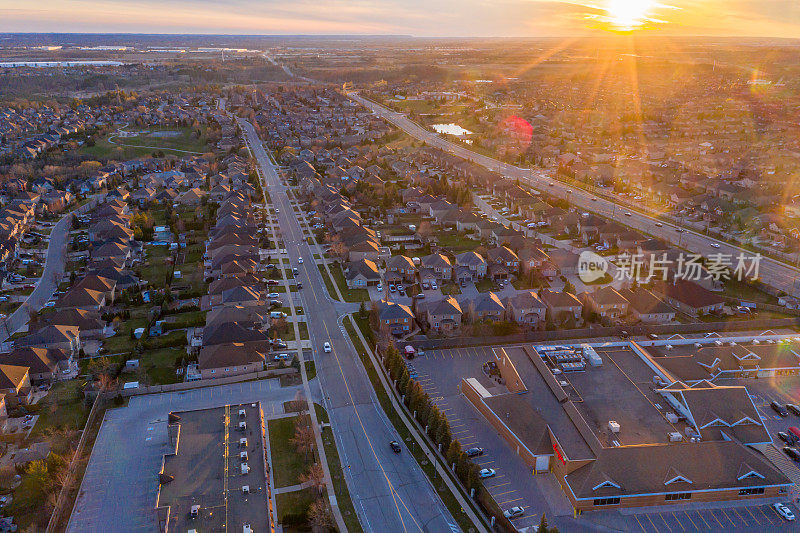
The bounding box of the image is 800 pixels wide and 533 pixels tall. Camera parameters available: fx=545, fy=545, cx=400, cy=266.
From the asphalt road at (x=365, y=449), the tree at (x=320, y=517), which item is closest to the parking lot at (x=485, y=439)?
the asphalt road at (x=365, y=449)

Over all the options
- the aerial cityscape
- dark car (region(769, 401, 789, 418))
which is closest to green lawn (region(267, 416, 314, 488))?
the aerial cityscape

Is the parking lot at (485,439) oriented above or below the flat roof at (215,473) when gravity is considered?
below

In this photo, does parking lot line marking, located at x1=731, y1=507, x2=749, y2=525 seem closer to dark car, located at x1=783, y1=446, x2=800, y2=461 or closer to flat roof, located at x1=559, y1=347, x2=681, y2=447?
flat roof, located at x1=559, y1=347, x2=681, y2=447

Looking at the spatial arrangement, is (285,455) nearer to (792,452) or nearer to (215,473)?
(215,473)

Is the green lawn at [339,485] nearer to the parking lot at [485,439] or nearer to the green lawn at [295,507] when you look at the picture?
the green lawn at [295,507]

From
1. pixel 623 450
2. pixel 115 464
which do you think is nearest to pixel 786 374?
pixel 623 450

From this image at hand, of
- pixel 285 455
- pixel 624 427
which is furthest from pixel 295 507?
pixel 624 427
